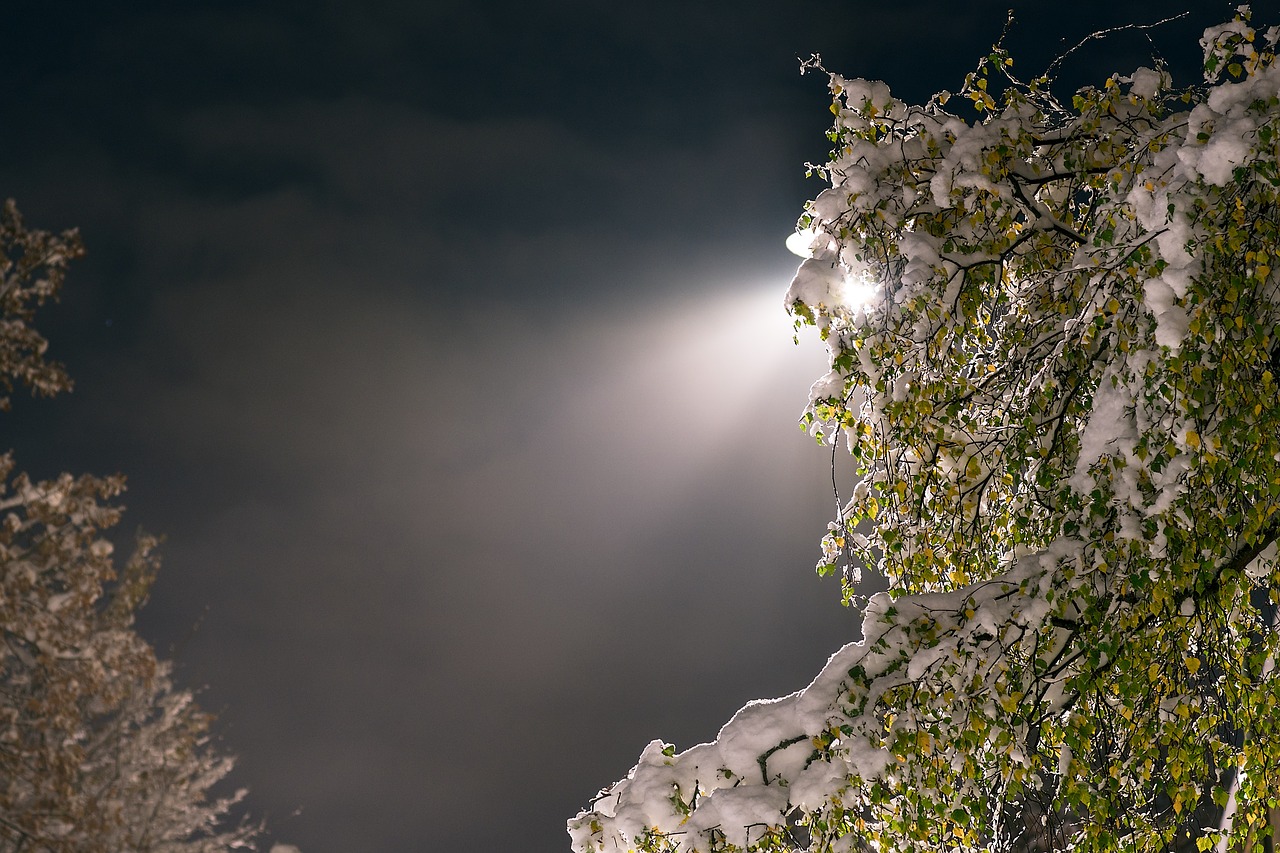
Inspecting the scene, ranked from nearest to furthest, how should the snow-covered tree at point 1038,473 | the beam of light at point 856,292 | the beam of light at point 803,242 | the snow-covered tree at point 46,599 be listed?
the snow-covered tree at point 1038,473 < the beam of light at point 856,292 < the beam of light at point 803,242 < the snow-covered tree at point 46,599

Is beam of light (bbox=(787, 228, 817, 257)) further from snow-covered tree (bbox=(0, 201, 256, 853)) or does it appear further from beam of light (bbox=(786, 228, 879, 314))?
snow-covered tree (bbox=(0, 201, 256, 853))

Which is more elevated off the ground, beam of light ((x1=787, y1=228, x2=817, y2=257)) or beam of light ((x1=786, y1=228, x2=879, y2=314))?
beam of light ((x1=787, y1=228, x2=817, y2=257))

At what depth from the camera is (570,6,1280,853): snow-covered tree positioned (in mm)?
3096

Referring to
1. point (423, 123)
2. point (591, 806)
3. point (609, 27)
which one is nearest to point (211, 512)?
point (423, 123)

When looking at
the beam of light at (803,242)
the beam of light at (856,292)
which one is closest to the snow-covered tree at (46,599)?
the beam of light at (803,242)

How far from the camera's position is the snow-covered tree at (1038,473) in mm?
3096

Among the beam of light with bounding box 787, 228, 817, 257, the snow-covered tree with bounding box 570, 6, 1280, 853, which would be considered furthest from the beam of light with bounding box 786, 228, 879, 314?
the beam of light with bounding box 787, 228, 817, 257

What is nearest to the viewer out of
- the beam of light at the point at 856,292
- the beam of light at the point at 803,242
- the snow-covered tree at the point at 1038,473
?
the snow-covered tree at the point at 1038,473

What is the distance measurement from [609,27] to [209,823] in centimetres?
1739

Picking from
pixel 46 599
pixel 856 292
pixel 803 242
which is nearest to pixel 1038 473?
pixel 856 292

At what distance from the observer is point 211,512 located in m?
30.9

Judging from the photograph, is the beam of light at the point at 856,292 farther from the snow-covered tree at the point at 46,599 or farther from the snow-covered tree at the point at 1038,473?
the snow-covered tree at the point at 46,599

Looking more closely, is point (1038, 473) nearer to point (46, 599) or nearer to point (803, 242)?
point (803, 242)

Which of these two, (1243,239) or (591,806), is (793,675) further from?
(1243,239)
